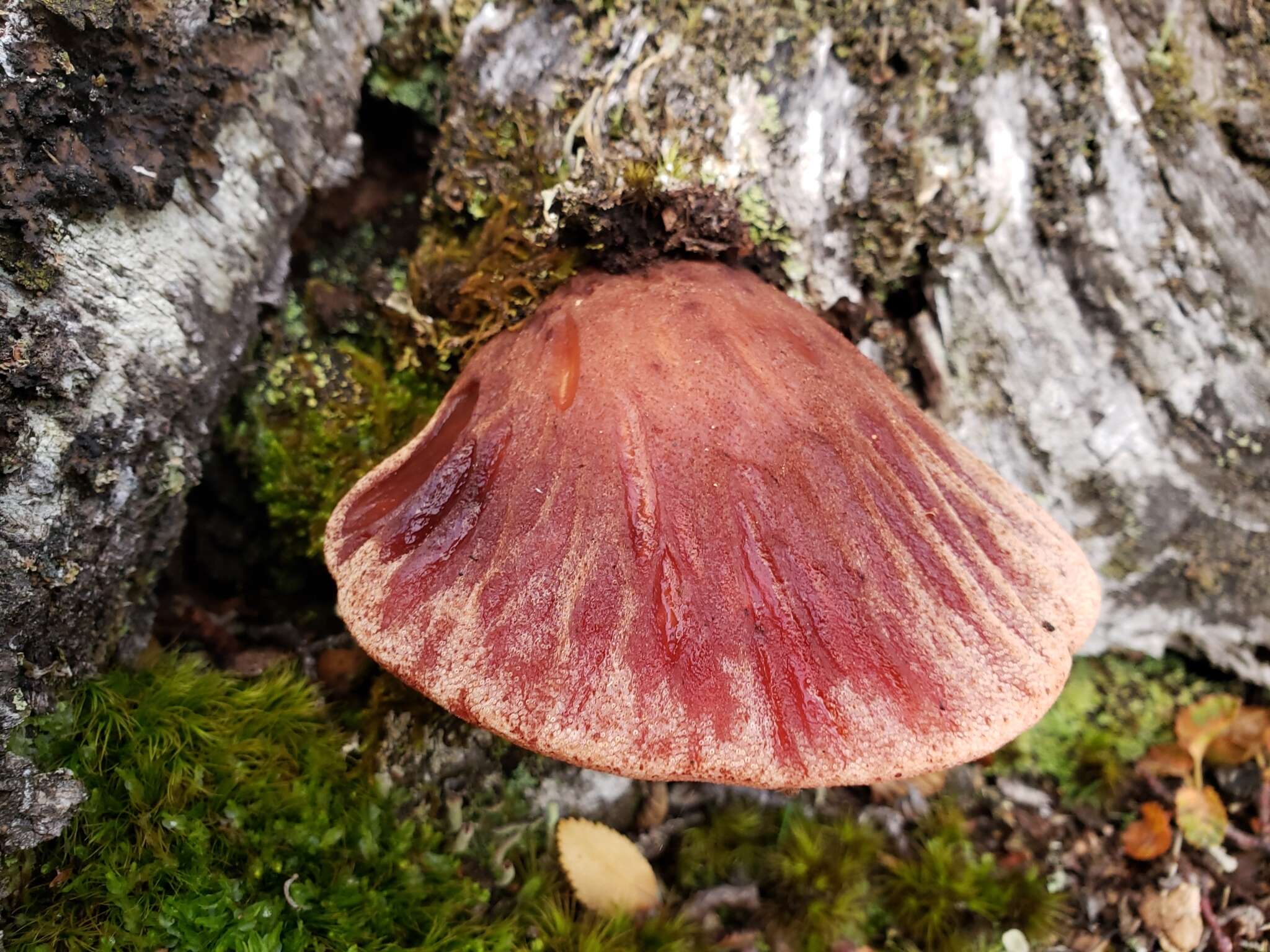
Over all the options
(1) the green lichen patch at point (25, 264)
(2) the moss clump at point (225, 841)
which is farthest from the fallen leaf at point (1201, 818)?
(1) the green lichen patch at point (25, 264)

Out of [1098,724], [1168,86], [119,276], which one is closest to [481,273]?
[119,276]

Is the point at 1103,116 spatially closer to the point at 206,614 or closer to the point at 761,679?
the point at 761,679

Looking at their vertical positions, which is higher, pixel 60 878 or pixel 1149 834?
pixel 1149 834

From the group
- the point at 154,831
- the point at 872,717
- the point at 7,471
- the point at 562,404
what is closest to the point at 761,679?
the point at 872,717

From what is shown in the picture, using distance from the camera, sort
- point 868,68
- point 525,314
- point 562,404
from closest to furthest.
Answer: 1. point 562,404
2. point 525,314
3. point 868,68

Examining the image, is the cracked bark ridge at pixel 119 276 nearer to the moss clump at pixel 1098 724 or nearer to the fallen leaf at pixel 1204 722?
the moss clump at pixel 1098 724

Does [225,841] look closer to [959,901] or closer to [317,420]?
[317,420]
